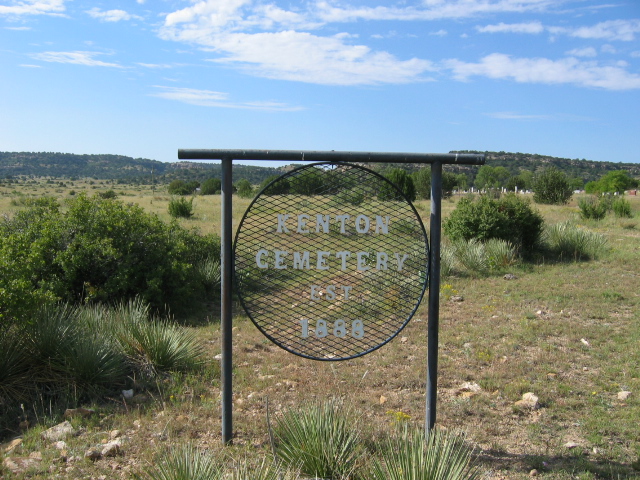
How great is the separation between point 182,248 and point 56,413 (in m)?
4.39

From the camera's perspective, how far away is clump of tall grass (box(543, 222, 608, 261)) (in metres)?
11.6

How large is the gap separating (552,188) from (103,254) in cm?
2354

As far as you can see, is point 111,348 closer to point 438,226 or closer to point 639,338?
point 438,226

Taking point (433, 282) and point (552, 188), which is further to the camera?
point (552, 188)

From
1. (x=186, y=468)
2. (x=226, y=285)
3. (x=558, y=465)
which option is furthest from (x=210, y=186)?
(x=186, y=468)

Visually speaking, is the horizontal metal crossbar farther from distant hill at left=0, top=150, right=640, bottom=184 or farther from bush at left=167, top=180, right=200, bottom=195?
distant hill at left=0, top=150, right=640, bottom=184

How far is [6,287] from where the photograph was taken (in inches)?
179

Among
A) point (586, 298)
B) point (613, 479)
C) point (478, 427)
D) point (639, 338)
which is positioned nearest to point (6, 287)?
point (478, 427)

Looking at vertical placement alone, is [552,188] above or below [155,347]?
above

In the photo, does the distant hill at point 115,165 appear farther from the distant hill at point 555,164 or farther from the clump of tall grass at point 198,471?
the clump of tall grass at point 198,471

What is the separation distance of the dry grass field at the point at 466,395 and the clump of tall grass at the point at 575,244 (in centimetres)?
390

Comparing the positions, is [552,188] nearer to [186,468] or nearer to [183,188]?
[183,188]

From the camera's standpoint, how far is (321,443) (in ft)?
10.1

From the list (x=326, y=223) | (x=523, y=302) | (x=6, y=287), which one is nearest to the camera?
(x=326, y=223)
